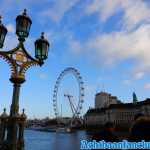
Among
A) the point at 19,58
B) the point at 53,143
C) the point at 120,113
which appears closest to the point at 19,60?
the point at 19,58

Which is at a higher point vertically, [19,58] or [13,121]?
[19,58]

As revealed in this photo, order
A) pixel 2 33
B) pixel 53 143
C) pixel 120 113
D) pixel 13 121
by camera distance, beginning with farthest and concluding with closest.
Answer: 1. pixel 120 113
2. pixel 53 143
3. pixel 2 33
4. pixel 13 121

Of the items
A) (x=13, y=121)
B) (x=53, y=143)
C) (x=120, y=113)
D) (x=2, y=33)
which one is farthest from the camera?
(x=120, y=113)

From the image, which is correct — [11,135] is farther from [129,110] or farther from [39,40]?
[129,110]

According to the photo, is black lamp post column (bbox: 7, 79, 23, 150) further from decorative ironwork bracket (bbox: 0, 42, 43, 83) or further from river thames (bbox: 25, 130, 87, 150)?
river thames (bbox: 25, 130, 87, 150)

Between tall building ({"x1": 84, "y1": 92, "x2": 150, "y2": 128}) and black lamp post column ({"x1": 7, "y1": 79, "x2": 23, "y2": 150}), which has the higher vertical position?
tall building ({"x1": 84, "y1": 92, "x2": 150, "y2": 128})

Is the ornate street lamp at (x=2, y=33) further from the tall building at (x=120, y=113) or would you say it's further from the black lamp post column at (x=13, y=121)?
the tall building at (x=120, y=113)

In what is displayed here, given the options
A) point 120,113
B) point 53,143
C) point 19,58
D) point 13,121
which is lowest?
point 53,143

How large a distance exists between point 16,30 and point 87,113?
18852cm

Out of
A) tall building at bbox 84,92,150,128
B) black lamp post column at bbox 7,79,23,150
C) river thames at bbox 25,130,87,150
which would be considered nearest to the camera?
black lamp post column at bbox 7,79,23,150

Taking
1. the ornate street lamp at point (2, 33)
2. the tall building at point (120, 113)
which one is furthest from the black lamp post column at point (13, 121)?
the tall building at point (120, 113)

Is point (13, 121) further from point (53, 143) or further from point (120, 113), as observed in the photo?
point (120, 113)

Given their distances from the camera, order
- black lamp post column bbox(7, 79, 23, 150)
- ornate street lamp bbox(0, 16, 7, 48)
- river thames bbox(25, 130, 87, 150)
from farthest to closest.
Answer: river thames bbox(25, 130, 87, 150) < ornate street lamp bbox(0, 16, 7, 48) < black lamp post column bbox(7, 79, 23, 150)

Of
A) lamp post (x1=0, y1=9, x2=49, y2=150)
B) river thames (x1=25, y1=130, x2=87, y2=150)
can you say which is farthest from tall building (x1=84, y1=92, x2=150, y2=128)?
lamp post (x1=0, y1=9, x2=49, y2=150)
